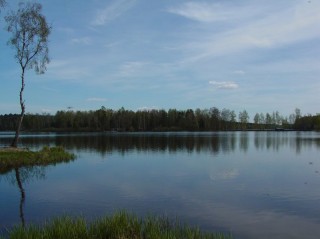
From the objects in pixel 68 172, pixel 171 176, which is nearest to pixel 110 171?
pixel 68 172

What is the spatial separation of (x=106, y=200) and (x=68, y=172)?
1197cm

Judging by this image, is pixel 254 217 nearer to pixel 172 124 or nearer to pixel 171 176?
pixel 171 176

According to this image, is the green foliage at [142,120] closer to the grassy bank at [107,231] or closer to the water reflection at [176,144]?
the water reflection at [176,144]

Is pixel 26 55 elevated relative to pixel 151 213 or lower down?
elevated

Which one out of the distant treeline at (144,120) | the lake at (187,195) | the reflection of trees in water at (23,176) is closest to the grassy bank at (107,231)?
the lake at (187,195)

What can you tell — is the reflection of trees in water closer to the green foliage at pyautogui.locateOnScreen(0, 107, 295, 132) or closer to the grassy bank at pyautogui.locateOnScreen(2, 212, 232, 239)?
the grassy bank at pyautogui.locateOnScreen(2, 212, 232, 239)

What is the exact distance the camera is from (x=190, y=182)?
2355 centimetres

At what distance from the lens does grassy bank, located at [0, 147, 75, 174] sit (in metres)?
32.2

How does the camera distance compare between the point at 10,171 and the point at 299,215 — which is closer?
the point at 299,215

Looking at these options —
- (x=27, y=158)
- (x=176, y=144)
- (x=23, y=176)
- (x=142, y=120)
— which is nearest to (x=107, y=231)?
(x=23, y=176)

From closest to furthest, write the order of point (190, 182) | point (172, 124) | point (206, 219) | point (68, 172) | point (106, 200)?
point (206, 219)
point (106, 200)
point (190, 182)
point (68, 172)
point (172, 124)

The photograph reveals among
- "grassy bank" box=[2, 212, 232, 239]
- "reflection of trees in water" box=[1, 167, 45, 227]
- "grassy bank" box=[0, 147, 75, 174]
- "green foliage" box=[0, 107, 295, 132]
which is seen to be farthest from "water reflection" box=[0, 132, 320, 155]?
"green foliage" box=[0, 107, 295, 132]

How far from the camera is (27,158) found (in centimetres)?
3438

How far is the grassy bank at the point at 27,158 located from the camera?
32250mm
